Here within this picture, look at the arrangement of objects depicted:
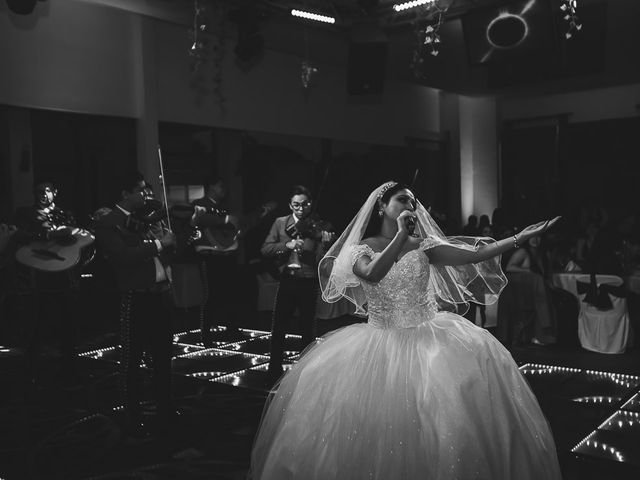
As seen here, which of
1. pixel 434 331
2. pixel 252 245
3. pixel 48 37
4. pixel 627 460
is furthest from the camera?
pixel 252 245

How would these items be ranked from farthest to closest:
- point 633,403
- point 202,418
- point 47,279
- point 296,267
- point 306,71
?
1. point 306,71
2. point 47,279
3. point 296,267
4. point 633,403
5. point 202,418

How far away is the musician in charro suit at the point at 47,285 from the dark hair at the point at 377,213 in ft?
10.6

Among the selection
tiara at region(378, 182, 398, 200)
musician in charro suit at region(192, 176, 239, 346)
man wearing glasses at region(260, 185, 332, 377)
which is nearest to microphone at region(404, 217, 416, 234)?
tiara at region(378, 182, 398, 200)

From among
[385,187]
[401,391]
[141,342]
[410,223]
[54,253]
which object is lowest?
[141,342]

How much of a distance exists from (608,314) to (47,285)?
16.8 ft

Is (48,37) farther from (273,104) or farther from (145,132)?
(273,104)

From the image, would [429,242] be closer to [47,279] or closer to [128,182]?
[128,182]

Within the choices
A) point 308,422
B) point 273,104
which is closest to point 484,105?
point 273,104

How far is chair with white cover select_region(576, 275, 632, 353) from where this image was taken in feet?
20.1

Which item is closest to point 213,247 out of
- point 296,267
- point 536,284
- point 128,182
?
point 296,267

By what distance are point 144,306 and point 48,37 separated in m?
4.91

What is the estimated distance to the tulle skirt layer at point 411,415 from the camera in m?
2.38

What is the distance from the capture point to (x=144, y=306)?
4.04 meters

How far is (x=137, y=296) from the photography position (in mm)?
4043
